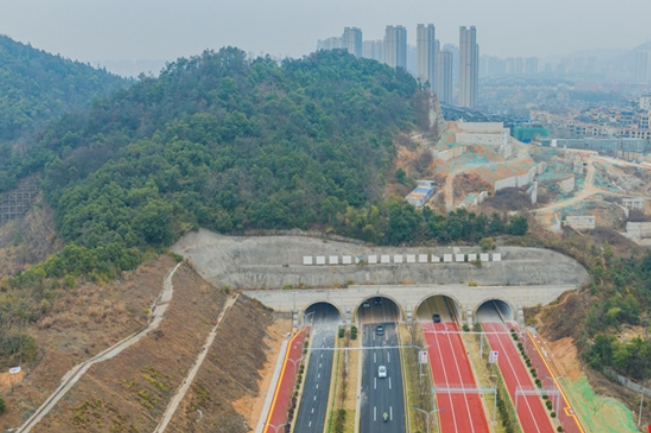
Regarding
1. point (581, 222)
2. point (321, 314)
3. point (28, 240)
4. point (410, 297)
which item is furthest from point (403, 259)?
point (28, 240)

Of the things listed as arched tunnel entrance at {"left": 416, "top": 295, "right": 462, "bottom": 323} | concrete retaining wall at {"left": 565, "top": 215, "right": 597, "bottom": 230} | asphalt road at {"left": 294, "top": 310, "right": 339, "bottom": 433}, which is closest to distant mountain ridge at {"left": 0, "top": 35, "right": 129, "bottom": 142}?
asphalt road at {"left": 294, "top": 310, "right": 339, "bottom": 433}

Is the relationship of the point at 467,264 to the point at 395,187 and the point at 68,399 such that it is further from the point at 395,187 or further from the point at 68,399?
the point at 68,399

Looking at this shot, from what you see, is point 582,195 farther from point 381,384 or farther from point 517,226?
point 381,384

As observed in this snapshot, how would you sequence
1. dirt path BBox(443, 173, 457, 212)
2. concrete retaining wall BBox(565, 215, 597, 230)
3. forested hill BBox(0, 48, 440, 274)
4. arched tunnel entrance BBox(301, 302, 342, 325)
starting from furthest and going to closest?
dirt path BBox(443, 173, 457, 212), concrete retaining wall BBox(565, 215, 597, 230), forested hill BBox(0, 48, 440, 274), arched tunnel entrance BBox(301, 302, 342, 325)

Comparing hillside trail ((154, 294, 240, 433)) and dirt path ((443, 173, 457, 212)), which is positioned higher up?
dirt path ((443, 173, 457, 212))

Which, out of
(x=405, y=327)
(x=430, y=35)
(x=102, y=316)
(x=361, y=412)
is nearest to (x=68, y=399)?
(x=102, y=316)

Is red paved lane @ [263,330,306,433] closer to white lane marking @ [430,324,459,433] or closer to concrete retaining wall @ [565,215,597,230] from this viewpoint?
white lane marking @ [430,324,459,433]

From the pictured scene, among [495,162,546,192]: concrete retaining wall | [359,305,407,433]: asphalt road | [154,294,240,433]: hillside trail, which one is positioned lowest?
[359,305,407,433]: asphalt road
